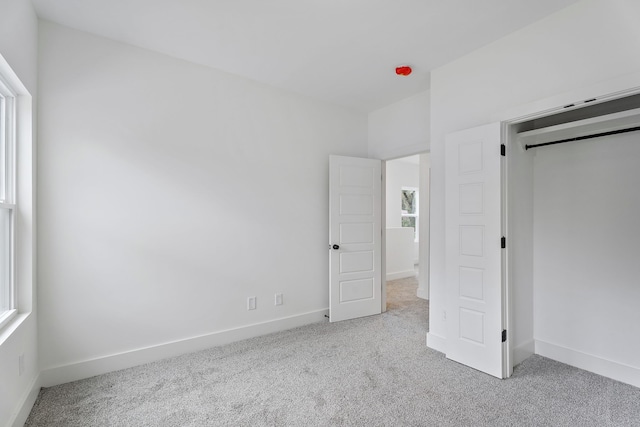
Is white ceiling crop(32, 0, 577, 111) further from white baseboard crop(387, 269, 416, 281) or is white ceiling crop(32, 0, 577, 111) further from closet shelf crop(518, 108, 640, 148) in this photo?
white baseboard crop(387, 269, 416, 281)

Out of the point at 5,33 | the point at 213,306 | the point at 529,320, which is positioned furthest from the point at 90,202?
the point at 529,320

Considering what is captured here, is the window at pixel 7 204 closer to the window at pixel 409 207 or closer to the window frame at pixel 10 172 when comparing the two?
the window frame at pixel 10 172

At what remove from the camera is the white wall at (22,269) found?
1.65 metres

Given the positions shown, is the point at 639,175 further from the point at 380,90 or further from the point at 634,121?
the point at 380,90

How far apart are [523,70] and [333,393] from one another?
289 centimetres

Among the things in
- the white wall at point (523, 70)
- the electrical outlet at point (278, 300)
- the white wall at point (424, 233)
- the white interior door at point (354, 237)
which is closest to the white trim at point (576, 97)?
the white wall at point (523, 70)

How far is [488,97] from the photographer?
263 cm

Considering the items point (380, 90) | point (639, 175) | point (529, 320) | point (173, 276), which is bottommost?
point (529, 320)

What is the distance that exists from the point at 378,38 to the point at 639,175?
2319 millimetres

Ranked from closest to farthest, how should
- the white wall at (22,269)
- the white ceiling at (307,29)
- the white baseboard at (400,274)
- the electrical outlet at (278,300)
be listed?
the white wall at (22,269) < the white ceiling at (307,29) < the electrical outlet at (278,300) < the white baseboard at (400,274)

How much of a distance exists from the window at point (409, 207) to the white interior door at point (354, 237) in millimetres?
4355

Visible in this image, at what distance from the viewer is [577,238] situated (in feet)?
8.80

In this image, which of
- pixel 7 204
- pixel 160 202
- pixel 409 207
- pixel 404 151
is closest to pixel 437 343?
pixel 404 151

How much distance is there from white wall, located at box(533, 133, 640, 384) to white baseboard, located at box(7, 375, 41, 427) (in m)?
4.00
